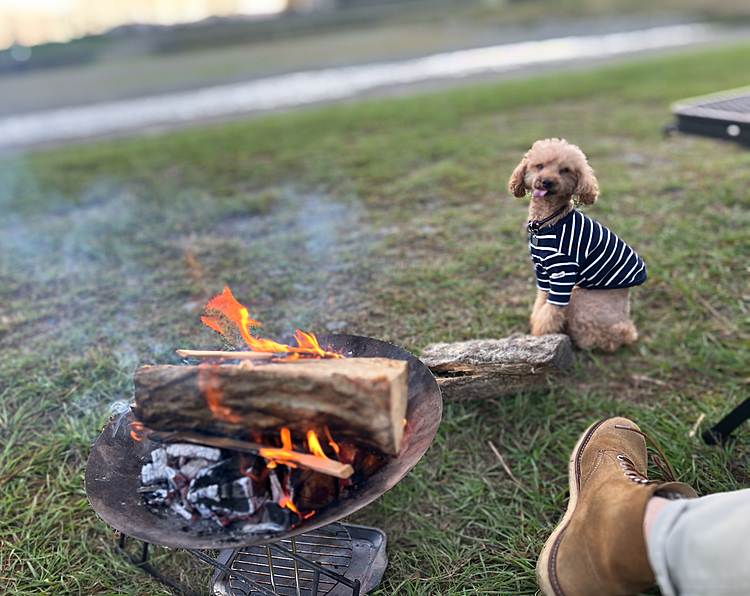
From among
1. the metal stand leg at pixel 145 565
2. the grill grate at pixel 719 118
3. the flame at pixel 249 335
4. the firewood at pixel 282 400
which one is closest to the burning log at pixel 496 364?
the flame at pixel 249 335

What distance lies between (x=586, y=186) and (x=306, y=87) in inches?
385

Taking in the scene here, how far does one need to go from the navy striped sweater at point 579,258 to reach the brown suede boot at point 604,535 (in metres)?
0.76

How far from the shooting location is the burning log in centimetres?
242

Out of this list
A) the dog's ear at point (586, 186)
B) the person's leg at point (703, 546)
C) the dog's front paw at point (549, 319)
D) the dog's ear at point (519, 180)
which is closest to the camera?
the person's leg at point (703, 546)

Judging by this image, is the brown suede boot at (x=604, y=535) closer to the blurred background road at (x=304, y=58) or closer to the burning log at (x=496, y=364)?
the burning log at (x=496, y=364)

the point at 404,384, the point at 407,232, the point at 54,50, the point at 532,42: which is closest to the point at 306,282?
the point at 407,232

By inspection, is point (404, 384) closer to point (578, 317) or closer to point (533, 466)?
point (533, 466)

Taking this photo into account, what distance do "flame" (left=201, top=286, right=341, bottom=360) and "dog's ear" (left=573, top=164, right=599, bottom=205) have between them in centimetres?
112

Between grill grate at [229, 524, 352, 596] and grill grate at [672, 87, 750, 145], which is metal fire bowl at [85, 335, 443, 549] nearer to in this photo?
grill grate at [229, 524, 352, 596]

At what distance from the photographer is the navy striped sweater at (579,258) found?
236cm

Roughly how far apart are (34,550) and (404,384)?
5.57ft

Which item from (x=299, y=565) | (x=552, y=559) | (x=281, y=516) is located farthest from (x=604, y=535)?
(x=299, y=565)

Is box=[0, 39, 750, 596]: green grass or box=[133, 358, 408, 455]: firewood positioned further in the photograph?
box=[0, 39, 750, 596]: green grass

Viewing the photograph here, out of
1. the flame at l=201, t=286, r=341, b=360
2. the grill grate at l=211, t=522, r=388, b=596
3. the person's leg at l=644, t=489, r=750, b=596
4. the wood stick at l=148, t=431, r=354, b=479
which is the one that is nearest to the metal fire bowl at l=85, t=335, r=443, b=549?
the wood stick at l=148, t=431, r=354, b=479
